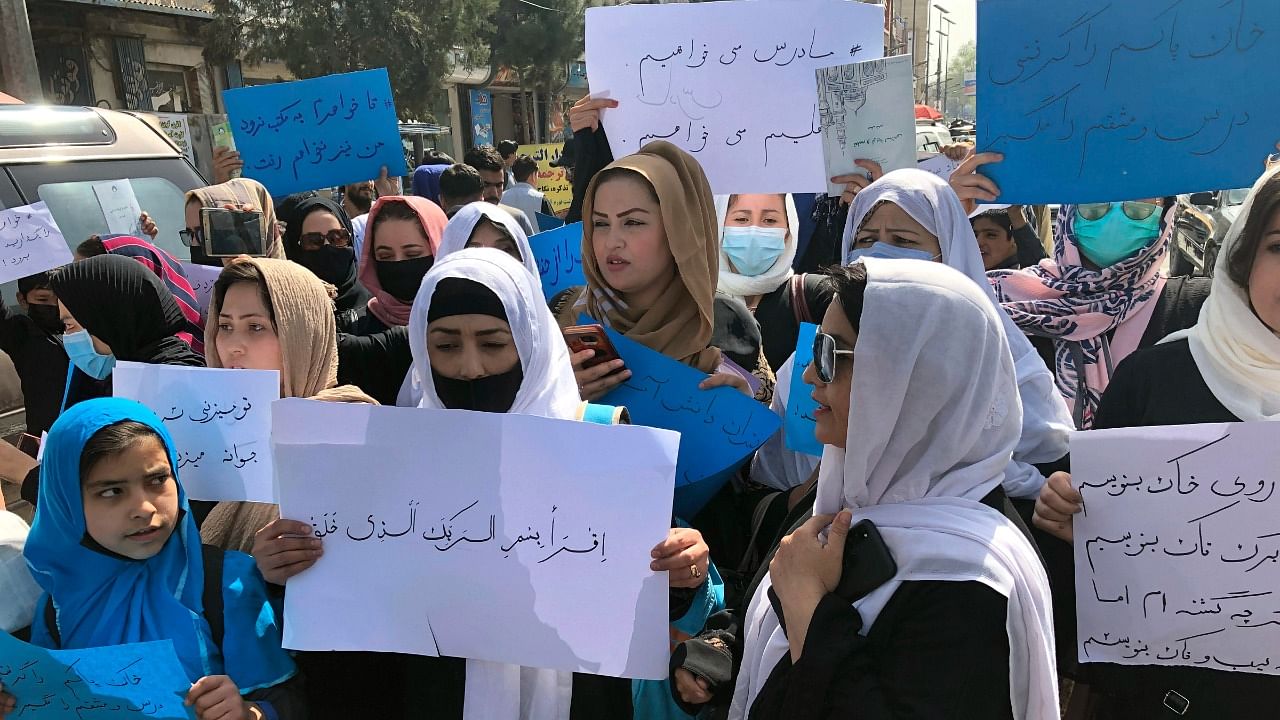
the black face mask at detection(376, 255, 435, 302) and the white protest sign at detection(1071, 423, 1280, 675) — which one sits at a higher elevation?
the black face mask at detection(376, 255, 435, 302)

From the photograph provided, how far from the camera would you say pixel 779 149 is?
3.13 metres

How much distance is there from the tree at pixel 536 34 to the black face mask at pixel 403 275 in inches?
921

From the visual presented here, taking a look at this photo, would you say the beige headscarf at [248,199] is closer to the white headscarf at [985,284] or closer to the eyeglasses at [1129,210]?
the white headscarf at [985,284]

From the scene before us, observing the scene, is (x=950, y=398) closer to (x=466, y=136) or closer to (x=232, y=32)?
(x=232, y=32)

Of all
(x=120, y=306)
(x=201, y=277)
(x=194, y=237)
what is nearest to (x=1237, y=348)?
(x=120, y=306)

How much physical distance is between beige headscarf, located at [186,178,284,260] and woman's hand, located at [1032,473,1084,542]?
3.46m

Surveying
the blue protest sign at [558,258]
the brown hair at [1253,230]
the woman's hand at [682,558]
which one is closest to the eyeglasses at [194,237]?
the blue protest sign at [558,258]

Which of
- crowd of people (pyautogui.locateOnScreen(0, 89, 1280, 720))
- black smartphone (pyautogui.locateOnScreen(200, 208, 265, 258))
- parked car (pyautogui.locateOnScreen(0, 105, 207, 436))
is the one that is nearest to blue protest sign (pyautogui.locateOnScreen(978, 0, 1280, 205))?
crowd of people (pyautogui.locateOnScreen(0, 89, 1280, 720))

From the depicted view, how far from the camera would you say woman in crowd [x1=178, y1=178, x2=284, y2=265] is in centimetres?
405

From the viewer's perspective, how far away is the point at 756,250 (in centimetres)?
337

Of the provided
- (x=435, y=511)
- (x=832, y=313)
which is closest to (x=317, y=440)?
(x=435, y=511)

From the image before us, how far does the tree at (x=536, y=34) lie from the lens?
2542 centimetres

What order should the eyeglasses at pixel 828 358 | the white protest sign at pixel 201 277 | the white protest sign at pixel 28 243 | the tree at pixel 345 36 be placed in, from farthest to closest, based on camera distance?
the tree at pixel 345 36, the white protest sign at pixel 28 243, the white protest sign at pixel 201 277, the eyeglasses at pixel 828 358

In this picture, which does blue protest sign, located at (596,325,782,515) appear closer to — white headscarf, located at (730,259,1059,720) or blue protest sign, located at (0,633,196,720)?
white headscarf, located at (730,259,1059,720)
